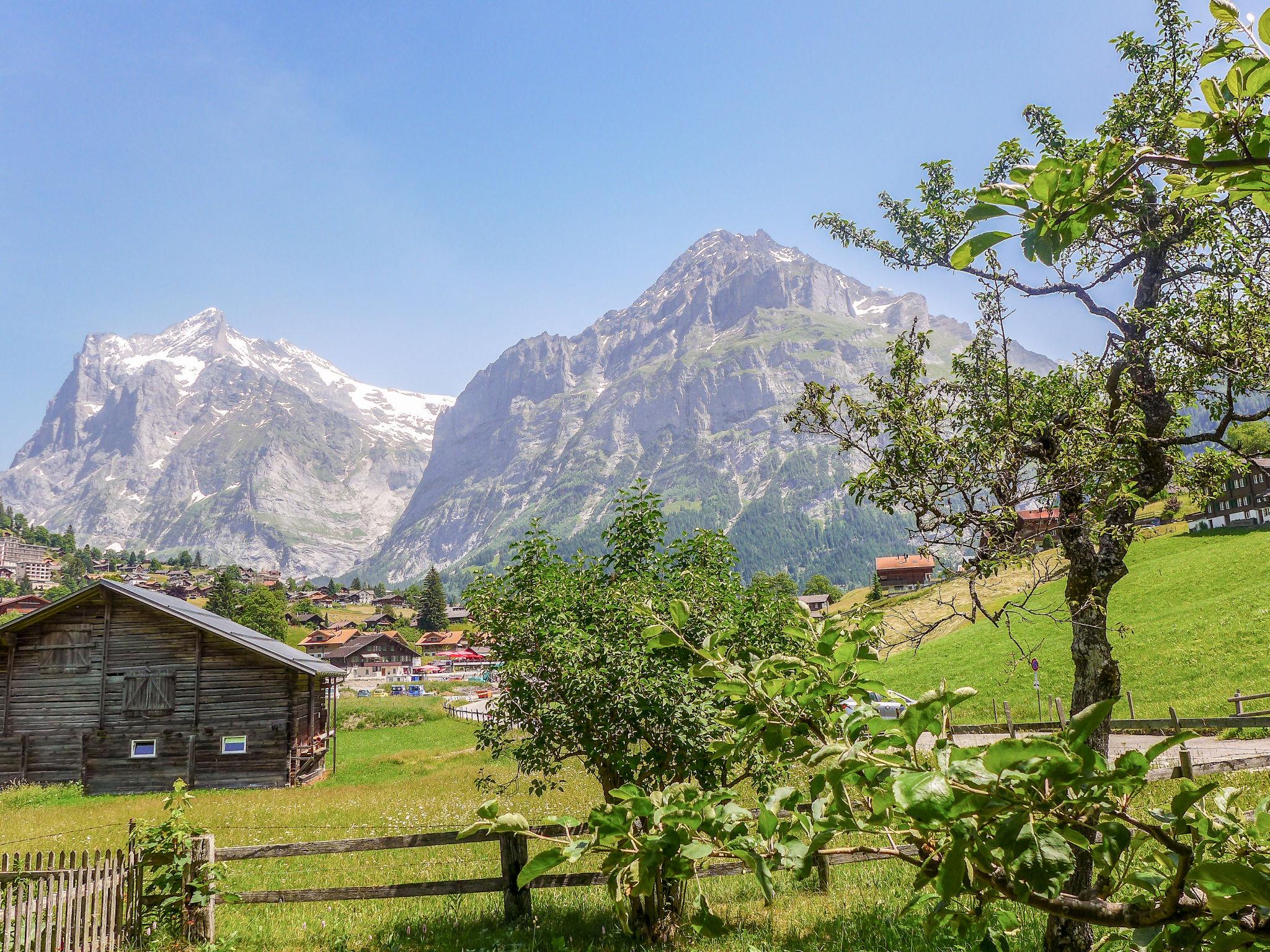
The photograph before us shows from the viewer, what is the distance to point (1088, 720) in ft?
4.25

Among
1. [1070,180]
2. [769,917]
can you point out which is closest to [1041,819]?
[1070,180]

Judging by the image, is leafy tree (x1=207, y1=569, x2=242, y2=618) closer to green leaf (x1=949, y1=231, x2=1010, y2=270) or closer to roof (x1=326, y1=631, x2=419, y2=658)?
roof (x1=326, y1=631, x2=419, y2=658)

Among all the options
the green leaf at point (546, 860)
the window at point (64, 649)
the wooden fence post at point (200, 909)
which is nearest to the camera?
the green leaf at point (546, 860)

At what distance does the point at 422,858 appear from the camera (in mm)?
16359

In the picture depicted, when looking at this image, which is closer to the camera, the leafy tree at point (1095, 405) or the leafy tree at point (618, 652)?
the leafy tree at point (1095, 405)

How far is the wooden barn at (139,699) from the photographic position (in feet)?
105

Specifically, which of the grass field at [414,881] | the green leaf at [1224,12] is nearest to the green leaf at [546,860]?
the grass field at [414,881]

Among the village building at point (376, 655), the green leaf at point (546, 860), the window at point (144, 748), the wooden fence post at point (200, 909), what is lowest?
the village building at point (376, 655)

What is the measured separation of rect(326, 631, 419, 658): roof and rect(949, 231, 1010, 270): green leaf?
128715 mm

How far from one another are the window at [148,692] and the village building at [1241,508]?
83758 millimetres

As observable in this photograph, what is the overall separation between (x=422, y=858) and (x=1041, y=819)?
1771 centimetres

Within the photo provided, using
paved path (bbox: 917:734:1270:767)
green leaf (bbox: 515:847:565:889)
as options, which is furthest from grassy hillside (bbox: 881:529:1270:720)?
green leaf (bbox: 515:847:565:889)

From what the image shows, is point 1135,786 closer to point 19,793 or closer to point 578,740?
point 578,740

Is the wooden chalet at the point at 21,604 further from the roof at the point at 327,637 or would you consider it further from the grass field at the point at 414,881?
the grass field at the point at 414,881
